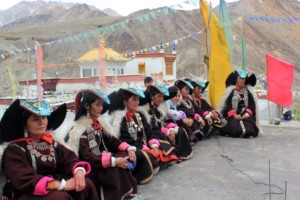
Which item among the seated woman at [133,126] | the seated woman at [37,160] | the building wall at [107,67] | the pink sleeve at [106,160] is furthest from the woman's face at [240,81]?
the building wall at [107,67]

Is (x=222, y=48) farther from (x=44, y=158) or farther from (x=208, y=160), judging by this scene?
(x=44, y=158)

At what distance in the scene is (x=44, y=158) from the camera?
3041mm

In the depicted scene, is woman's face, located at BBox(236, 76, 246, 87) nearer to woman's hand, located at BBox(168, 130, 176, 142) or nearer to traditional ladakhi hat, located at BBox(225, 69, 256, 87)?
traditional ladakhi hat, located at BBox(225, 69, 256, 87)

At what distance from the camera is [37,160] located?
298 centimetres

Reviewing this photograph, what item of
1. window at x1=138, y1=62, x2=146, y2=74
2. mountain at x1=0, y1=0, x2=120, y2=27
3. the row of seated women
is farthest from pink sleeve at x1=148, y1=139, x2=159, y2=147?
mountain at x1=0, y1=0, x2=120, y2=27

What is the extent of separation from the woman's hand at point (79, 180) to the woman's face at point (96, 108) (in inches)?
34.9

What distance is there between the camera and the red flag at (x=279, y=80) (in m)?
7.81

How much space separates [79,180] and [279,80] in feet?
20.1

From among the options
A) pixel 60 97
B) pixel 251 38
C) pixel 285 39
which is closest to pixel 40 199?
pixel 60 97

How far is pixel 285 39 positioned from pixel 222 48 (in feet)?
218

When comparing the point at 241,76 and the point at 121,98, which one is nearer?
the point at 121,98

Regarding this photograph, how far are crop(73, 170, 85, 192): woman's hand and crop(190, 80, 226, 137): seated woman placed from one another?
3.87m

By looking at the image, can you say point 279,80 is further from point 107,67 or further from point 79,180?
point 107,67

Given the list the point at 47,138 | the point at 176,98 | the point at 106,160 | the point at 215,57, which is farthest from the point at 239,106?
the point at 47,138
